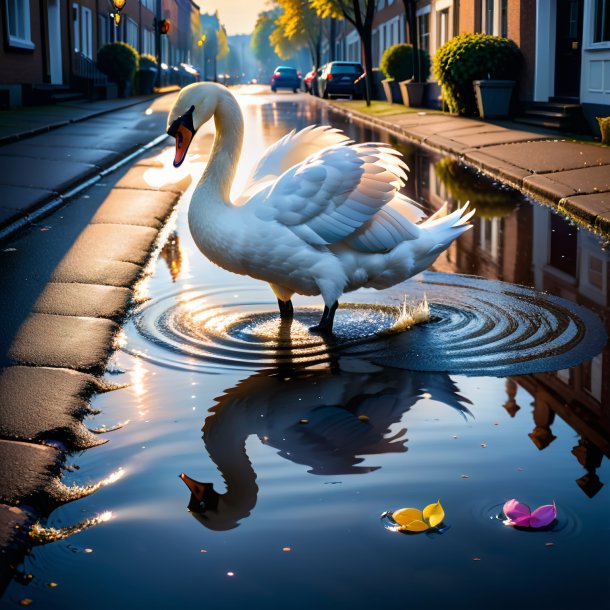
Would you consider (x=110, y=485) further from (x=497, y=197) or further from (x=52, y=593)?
(x=497, y=197)

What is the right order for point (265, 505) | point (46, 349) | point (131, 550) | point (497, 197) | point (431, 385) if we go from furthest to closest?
point (497, 197)
point (46, 349)
point (431, 385)
point (265, 505)
point (131, 550)

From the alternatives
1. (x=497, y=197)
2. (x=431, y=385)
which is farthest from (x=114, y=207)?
(x=431, y=385)

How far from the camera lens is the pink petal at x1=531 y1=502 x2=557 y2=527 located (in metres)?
2.85

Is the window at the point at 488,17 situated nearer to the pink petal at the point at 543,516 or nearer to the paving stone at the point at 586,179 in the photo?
the paving stone at the point at 586,179

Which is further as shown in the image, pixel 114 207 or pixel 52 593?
pixel 114 207

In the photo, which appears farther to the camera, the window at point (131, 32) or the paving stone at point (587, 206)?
the window at point (131, 32)

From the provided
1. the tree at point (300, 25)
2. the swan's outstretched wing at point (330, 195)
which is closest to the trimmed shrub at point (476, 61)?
the swan's outstretched wing at point (330, 195)

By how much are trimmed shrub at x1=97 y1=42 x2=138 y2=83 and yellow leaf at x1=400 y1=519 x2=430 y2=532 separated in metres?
37.9

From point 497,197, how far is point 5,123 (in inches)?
444

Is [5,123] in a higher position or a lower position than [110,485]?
higher

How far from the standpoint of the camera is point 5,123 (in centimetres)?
1903

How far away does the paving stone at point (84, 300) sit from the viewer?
5547 millimetres

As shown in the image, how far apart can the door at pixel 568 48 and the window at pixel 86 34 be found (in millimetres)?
21228

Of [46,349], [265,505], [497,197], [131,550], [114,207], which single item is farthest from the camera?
[497,197]
